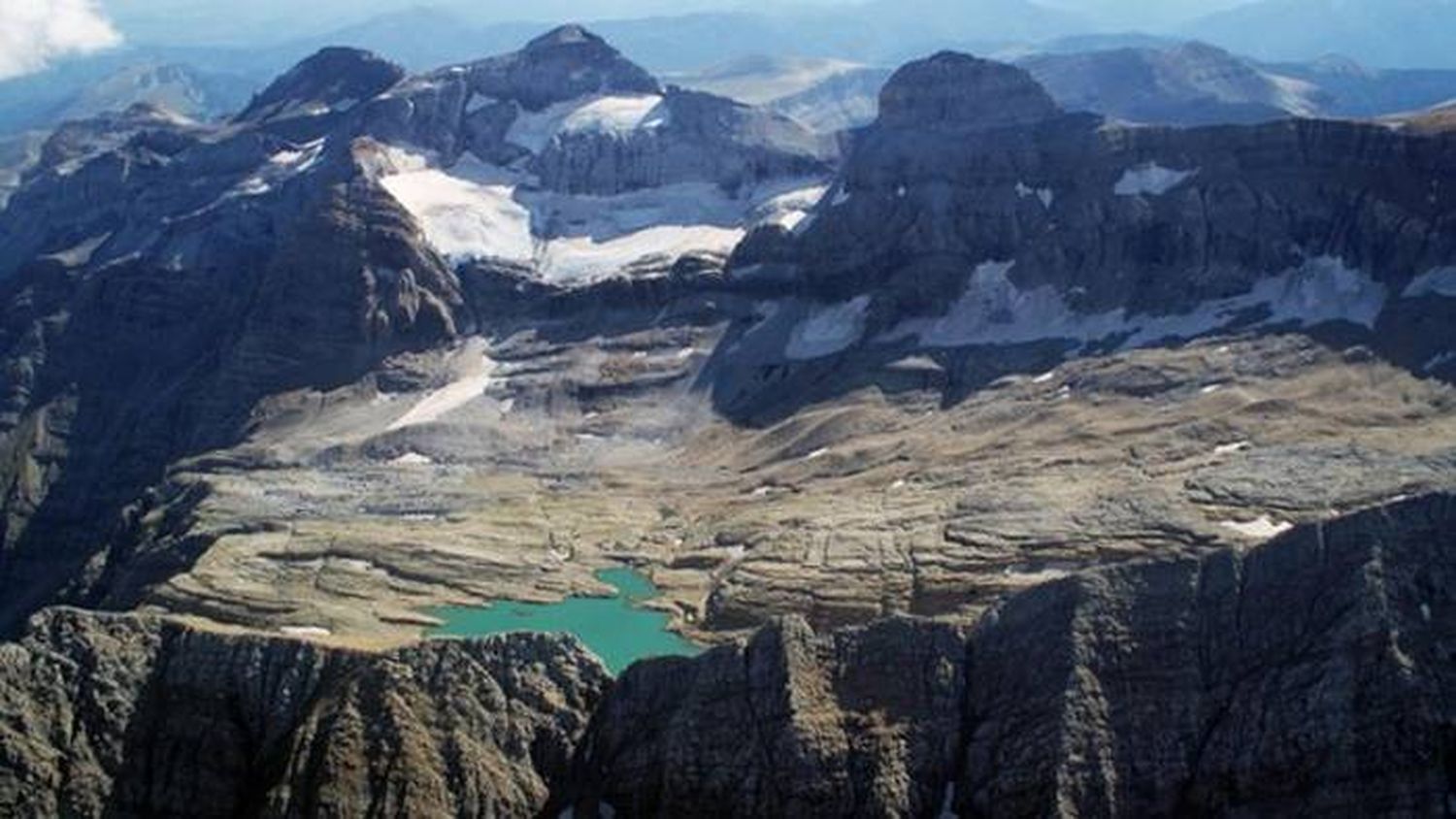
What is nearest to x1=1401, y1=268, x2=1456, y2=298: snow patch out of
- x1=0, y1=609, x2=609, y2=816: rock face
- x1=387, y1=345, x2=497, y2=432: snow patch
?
x1=387, y1=345, x2=497, y2=432: snow patch

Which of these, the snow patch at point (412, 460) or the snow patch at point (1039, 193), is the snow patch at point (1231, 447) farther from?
the snow patch at point (412, 460)

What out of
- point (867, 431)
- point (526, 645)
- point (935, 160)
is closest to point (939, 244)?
point (935, 160)

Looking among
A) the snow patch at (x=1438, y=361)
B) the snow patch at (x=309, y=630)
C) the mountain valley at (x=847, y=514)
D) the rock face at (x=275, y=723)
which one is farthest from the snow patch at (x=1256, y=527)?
the snow patch at (x=309, y=630)

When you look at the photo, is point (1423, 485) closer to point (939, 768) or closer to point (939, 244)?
point (939, 768)

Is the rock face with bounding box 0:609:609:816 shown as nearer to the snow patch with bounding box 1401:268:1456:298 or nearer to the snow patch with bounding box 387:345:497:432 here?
the snow patch with bounding box 387:345:497:432

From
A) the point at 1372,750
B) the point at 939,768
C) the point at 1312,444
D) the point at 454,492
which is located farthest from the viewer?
the point at 454,492

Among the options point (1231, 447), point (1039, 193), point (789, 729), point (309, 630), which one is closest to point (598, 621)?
point (309, 630)
